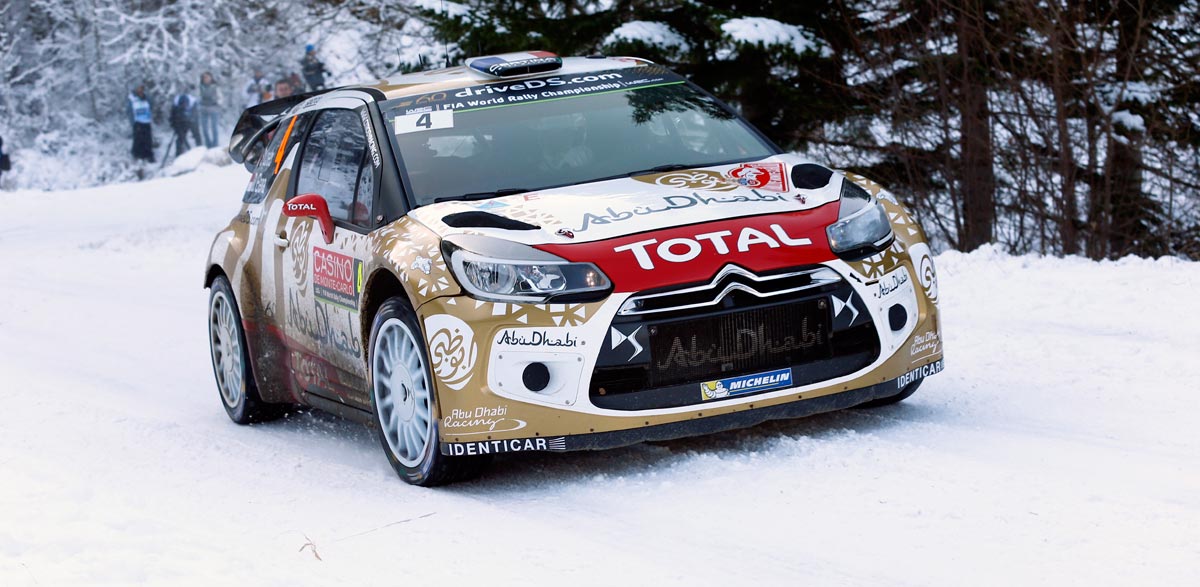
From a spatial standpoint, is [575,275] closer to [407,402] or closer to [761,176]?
[407,402]

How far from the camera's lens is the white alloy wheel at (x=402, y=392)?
5.45m

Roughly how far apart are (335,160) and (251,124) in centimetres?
190

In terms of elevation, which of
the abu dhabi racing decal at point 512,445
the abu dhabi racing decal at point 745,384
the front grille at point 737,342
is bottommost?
the abu dhabi racing decal at point 512,445

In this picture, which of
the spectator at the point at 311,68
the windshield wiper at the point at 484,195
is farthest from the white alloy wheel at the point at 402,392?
the spectator at the point at 311,68

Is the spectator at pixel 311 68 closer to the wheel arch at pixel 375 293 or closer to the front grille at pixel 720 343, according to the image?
the wheel arch at pixel 375 293

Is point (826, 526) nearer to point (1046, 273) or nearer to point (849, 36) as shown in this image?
point (1046, 273)

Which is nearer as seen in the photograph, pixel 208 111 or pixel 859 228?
pixel 859 228

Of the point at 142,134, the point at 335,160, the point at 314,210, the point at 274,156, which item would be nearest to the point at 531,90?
the point at 335,160

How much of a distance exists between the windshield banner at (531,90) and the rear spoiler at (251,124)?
166 cm

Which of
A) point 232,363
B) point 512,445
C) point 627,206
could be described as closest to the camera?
point 512,445

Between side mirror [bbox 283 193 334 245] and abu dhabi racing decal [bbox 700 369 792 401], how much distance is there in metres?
1.80

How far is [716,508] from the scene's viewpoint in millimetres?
4816

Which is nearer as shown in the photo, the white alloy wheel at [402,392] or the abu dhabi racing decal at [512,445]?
the abu dhabi racing decal at [512,445]

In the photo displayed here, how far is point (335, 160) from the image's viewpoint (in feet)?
21.8
